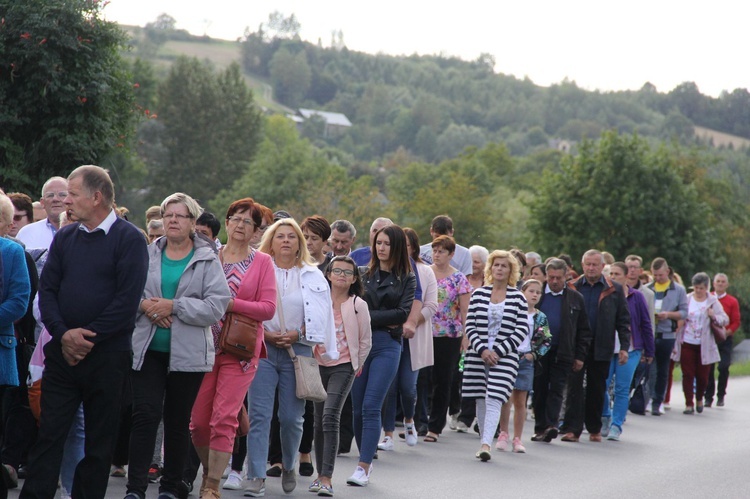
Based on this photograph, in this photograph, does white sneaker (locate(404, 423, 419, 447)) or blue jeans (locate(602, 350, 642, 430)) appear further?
blue jeans (locate(602, 350, 642, 430))

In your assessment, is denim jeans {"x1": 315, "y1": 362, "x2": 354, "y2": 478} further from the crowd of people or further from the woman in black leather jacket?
the woman in black leather jacket

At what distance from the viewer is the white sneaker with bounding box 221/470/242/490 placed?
29.4ft

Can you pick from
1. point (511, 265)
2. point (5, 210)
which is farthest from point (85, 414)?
point (511, 265)

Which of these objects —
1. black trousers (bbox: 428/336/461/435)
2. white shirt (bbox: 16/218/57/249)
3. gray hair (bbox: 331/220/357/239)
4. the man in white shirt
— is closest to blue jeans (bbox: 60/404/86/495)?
white shirt (bbox: 16/218/57/249)

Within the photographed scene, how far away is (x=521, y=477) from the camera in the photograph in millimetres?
10547

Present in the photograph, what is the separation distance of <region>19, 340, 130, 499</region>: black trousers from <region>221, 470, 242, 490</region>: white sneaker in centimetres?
220

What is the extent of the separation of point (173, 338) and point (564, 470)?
5.22 metres

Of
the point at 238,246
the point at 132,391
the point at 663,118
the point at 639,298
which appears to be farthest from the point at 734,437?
the point at 663,118

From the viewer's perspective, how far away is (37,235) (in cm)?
916

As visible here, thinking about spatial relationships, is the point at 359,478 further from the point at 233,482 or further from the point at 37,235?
the point at 37,235

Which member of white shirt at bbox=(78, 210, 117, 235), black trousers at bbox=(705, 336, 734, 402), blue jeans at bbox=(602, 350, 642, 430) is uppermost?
white shirt at bbox=(78, 210, 117, 235)

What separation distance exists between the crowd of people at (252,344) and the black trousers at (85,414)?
12mm

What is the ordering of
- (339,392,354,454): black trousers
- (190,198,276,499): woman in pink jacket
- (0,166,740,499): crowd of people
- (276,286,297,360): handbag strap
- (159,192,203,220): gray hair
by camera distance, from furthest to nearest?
(339,392,354,454): black trousers → (276,286,297,360): handbag strap → (190,198,276,499): woman in pink jacket → (159,192,203,220): gray hair → (0,166,740,499): crowd of people

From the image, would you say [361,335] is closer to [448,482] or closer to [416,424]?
[448,482]
